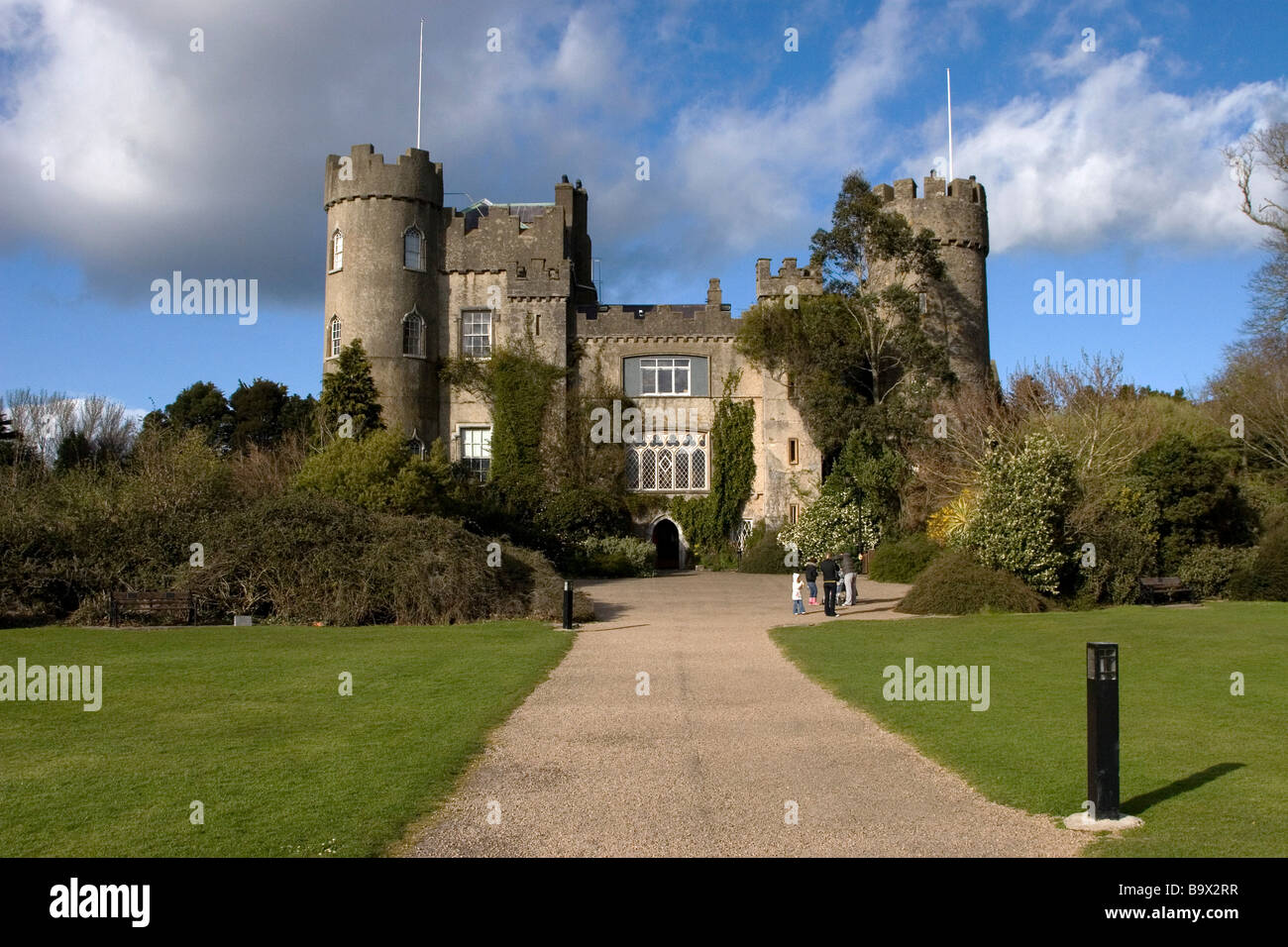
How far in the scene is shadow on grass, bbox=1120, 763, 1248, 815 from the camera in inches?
287

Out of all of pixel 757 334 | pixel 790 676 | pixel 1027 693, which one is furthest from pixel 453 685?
pixel 757 334

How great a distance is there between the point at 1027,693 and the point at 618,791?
239 inches

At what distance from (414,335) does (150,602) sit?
1945cm

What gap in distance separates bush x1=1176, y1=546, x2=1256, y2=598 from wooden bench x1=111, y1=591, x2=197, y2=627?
73.2 feet

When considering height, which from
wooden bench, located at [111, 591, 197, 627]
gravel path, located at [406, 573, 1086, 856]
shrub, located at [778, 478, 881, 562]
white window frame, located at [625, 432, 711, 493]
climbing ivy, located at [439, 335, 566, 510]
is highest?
climbing ivy, located at [439, 335, 566, 510]

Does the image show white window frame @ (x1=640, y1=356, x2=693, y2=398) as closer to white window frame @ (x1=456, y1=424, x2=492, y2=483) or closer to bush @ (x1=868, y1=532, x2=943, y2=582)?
white window frame @ (x1=456, y1=424, x2=492, y2=483)

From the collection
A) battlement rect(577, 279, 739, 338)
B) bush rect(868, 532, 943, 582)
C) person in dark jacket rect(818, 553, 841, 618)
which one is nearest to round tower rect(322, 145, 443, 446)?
battlement rect(577, 279, 739, 338)

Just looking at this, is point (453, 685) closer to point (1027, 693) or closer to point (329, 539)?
point (1027, 693)

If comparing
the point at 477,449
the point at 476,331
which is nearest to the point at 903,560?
the point at 477,449

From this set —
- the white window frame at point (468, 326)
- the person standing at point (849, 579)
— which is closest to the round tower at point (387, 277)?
the white window frame at point (468, 326)

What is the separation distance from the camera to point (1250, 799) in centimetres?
724

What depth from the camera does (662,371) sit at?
3916cm

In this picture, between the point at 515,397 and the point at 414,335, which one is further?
the point at 414,335

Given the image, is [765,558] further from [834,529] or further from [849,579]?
[849,579]
